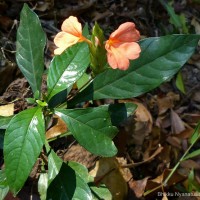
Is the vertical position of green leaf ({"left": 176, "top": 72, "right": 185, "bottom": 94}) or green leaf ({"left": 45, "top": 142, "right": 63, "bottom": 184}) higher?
green leaf ({"left": 45, "top": 142, "right": 63, "bottom": 184})

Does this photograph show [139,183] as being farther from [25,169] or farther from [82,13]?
[82,13]

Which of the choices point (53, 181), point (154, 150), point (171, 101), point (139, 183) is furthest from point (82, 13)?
point (53, 181)

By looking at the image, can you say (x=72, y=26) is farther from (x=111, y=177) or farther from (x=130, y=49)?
(x=111, y=177)

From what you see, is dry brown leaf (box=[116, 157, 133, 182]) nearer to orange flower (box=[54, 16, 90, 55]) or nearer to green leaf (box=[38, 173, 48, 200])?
green leaf (box=[38, 173, 48, 200])

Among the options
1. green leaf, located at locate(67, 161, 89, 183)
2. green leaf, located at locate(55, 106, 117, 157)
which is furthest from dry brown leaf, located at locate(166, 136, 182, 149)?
green leaf, located at locate(55, 106, 117, 157)

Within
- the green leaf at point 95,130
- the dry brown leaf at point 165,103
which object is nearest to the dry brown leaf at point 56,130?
the green leaf at point 95,130

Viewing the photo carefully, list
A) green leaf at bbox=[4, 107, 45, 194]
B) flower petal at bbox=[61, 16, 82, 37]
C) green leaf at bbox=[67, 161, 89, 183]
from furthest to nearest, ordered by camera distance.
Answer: green leaf at bbox=[67, 161, 89, 183] → flower petal at bbox=[61, 16, 82, 37] → green leaf at bbox=[4, 107, 45, 194]
